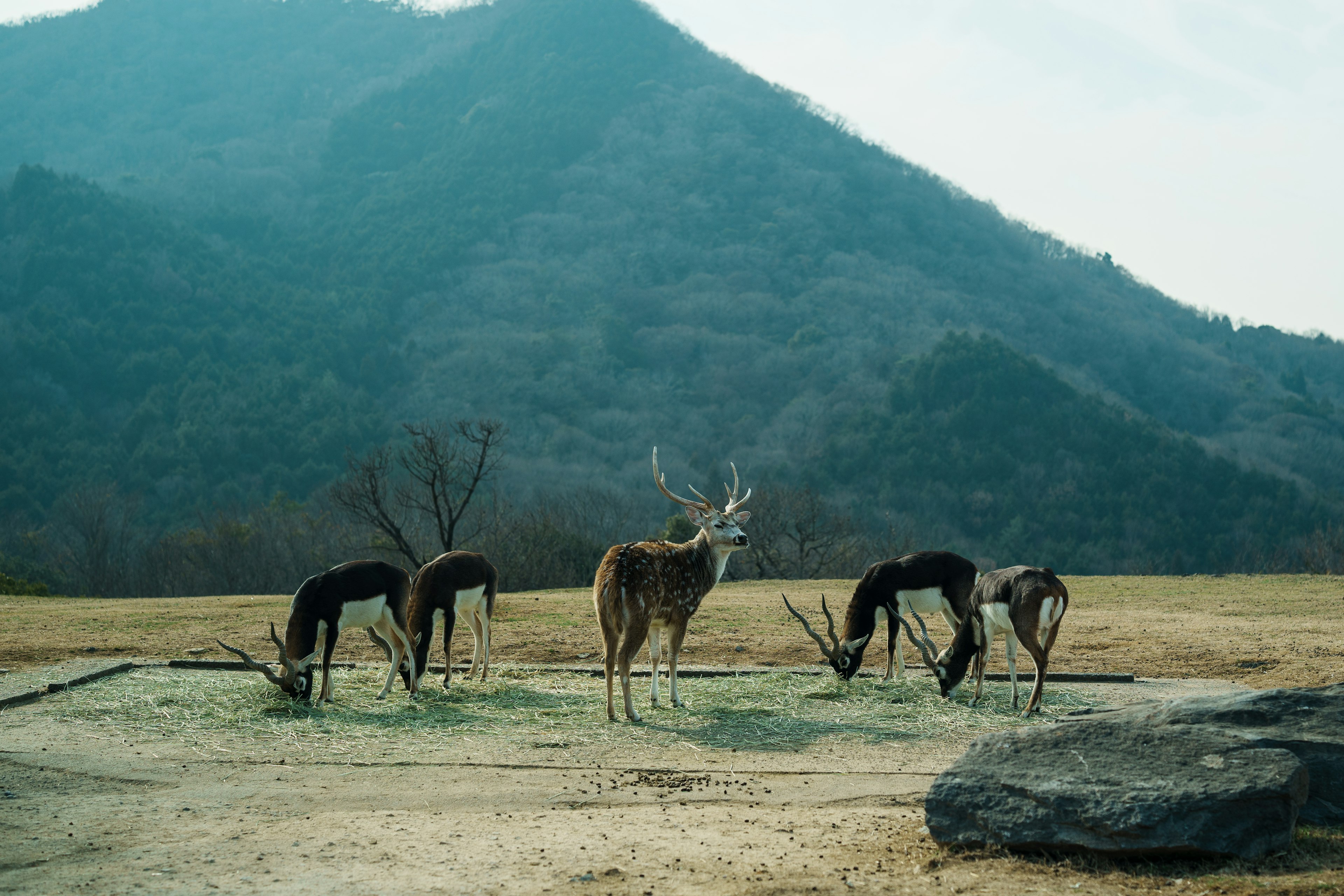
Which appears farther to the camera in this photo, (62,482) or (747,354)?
(747,354)

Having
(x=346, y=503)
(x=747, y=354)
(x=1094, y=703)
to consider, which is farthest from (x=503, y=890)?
(x=747, y=354)

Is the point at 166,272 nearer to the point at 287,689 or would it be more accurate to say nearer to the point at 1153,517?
the point at 1153,517

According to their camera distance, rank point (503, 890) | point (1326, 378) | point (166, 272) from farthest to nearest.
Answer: point (1326, 378) < point (166, 272) < point (503, 890)

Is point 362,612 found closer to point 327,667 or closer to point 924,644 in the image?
point 327,667

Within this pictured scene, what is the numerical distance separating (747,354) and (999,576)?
8007cm

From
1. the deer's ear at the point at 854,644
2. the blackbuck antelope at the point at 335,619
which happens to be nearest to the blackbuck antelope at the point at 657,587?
the deer's ear at the point at 854,644

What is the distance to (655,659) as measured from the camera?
1216 cm

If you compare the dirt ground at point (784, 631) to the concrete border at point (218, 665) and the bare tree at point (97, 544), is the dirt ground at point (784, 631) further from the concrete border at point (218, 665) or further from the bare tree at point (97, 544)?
the bare tree at point (97, 544)

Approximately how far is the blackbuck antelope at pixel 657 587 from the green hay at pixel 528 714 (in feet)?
1.95

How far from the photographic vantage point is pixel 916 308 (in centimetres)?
9762

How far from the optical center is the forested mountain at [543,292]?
69.8 metres

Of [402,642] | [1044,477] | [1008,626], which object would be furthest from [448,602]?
[1044,477]

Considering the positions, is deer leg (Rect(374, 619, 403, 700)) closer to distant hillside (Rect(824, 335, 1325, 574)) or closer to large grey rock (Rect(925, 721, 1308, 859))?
large grey rock (Rect(925, 721, 1308, 859))

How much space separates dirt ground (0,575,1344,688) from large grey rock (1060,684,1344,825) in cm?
554
